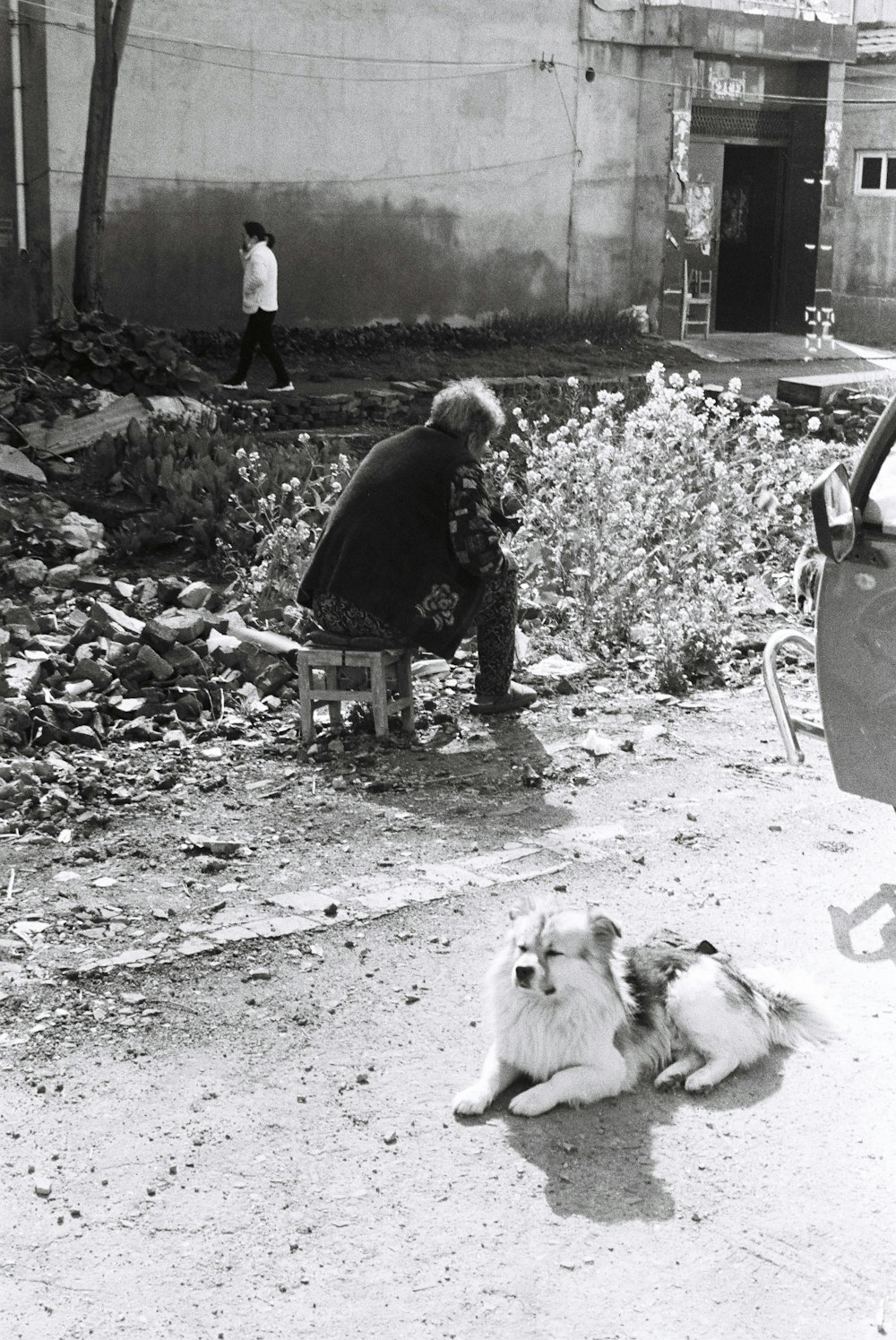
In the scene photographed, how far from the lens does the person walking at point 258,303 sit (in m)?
15.7

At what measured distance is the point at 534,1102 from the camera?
12.7ft

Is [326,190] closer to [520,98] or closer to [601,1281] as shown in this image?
[520,98]

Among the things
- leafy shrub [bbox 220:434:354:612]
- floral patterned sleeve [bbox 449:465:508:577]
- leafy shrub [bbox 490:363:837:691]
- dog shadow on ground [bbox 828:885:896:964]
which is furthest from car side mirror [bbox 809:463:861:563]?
leafy shrub [bbox 220:434:354:612]

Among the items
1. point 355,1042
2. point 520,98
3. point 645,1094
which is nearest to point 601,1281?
point 645,1094

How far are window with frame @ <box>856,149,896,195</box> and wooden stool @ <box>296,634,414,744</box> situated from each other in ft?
67.5

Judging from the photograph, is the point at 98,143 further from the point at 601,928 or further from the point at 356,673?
the point at 601,928

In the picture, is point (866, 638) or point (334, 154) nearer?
point (866, 638)

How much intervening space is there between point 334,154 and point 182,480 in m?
10.4

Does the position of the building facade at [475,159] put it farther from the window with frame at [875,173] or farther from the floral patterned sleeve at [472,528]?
the floral patterned sleeve at [472,528]

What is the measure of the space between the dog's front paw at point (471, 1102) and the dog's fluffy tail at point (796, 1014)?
33.2 inches

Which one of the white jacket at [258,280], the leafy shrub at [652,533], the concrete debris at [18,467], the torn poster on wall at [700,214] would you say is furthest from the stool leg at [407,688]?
the torn poster on wall at [700,214]

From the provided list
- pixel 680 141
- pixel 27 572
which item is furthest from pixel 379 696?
pixel 680 141

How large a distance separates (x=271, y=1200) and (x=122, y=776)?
3.08 m

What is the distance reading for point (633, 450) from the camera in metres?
8.86
